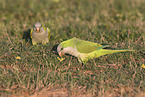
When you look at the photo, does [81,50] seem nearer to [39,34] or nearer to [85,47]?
[85,47]

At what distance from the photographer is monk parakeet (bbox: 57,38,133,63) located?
408 cm

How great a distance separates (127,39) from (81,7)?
345cm

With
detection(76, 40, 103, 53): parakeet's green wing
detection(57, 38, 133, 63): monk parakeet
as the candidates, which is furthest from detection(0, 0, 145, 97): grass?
detection(76, 40, 103, 53): parakeet's green wing

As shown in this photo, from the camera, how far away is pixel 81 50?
13.5ft

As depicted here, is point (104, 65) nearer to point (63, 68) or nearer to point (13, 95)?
point (63, 68)

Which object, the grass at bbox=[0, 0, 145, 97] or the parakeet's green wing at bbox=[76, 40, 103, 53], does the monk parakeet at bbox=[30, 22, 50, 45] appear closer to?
the grass at bbox=[0, 0, 145, 97]

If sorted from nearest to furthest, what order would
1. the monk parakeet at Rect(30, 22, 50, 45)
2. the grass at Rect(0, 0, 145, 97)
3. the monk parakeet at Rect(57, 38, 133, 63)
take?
the grass at Rect(0, 0, 145, 97), the monk parakeet at Rect(57, 38, 133, 63), the monk parakeet at Rect(30, 22, 50, 45)

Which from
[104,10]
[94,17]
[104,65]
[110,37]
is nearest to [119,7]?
[104,10]

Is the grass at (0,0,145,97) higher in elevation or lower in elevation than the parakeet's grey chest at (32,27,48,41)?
lower

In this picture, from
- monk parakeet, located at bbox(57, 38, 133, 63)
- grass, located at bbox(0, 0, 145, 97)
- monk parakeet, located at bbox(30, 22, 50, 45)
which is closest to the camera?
grass, located at bbox(0, 0, 145, 97)

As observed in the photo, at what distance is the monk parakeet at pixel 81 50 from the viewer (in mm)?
4078

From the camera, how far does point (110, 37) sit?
5273mm

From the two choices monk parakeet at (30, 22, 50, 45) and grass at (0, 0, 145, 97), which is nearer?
grass at (0, 0, 145, 97)

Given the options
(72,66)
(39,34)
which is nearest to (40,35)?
(39,34)
